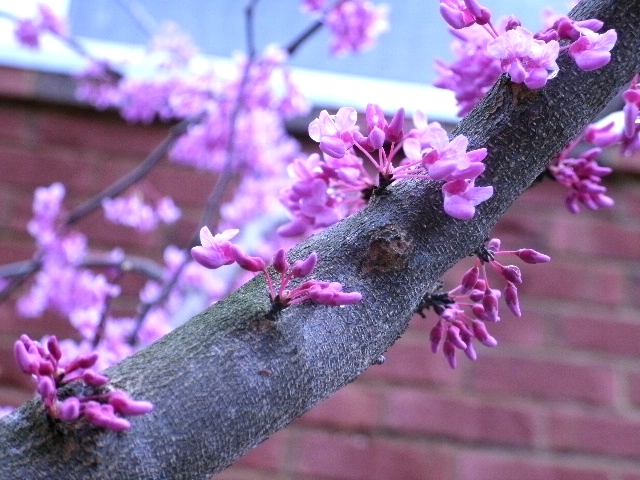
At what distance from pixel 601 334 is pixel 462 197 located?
3.07ft

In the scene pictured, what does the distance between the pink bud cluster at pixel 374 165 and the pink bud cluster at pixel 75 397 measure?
11 centimetres

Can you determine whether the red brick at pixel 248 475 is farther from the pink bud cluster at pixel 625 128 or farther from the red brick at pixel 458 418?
the pink bud cluster at pixel 625 128

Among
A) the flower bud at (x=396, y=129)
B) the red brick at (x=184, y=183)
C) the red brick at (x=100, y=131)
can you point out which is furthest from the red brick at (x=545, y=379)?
the flower bud at (x=396, y=129)

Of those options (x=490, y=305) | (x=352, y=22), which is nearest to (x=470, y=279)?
(x=490, y=305)

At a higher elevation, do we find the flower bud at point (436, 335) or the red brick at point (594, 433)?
the flower bud at point (436, 335)

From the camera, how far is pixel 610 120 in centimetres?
36

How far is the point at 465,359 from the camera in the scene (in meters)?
1.04

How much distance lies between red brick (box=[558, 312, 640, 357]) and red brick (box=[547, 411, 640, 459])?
101 millimetres

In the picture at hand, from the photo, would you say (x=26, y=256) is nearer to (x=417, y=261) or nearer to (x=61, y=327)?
(x=61, y=327)

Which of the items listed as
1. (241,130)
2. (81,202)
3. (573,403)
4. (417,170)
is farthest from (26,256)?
(417,170)

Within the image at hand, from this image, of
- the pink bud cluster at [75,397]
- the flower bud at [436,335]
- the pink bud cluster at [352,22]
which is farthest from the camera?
the pink bud cluster at [352,22]

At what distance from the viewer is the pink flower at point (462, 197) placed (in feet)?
0.74

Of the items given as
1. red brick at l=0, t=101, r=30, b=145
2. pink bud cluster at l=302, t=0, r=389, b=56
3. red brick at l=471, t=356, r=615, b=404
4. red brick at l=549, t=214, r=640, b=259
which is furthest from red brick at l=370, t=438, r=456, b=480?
red brick at l=0, t=101, r=30, b=145

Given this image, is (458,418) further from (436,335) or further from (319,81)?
(436,335)
